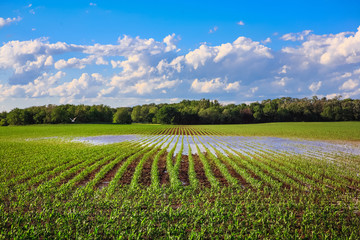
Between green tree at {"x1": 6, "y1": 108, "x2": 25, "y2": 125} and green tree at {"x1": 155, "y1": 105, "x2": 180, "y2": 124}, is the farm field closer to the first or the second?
green tree at {"x1": 155, "y1": 105, "x2": 180, "y2": 124}

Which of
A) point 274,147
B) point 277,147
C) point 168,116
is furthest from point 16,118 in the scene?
point 277,147

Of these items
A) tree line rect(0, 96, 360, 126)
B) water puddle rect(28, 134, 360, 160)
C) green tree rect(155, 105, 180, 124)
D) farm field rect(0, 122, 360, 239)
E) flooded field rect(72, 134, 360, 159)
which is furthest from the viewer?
green tree rect(155, 105, 180, 124)

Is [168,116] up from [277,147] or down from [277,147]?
up

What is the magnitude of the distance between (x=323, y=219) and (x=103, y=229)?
8612mm

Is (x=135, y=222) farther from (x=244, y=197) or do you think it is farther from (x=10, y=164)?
(x=10, y=164)

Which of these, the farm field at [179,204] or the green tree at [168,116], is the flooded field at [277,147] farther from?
the green tree at [168,116]

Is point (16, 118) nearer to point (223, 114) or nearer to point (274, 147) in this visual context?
point (223, 114)

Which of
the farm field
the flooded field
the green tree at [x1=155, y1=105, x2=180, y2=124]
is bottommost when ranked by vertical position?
the flooded field

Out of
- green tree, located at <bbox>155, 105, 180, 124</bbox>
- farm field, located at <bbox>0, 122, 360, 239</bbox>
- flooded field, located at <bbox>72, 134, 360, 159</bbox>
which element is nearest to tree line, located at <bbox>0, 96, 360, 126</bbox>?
green tree, located at <bbox>155, 105, 180, 124</bbox>

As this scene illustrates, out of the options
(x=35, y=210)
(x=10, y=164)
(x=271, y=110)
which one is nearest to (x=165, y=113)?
(x=271, y=110)

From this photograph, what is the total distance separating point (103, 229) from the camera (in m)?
6.97

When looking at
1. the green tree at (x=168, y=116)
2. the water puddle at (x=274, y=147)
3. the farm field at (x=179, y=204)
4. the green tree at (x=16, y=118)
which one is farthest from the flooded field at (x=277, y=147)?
the green tree at (x=16, y=118)

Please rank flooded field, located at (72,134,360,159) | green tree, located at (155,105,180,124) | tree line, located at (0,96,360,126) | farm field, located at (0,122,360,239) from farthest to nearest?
green tree, located at (155,105,180,124), tree line, located at (0,96,360,126), flooded field, located at (72,134,360,159), farm field, located at (0,122,360,239)

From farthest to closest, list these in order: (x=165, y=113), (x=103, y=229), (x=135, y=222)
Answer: (x=165, y=113)
(x=135, y=222)
(x=103, y=229)
